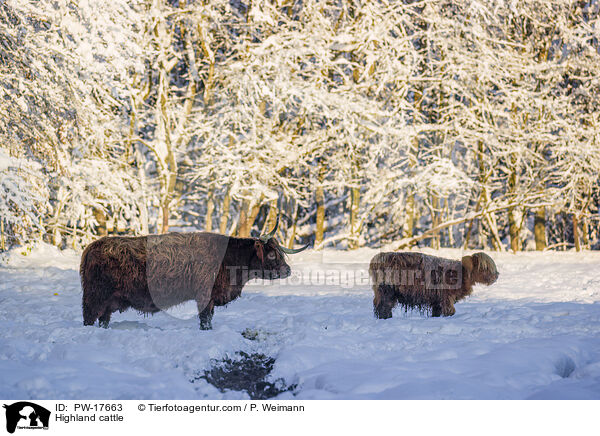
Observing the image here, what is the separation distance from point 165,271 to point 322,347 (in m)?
2.07

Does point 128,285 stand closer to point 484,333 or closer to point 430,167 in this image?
point 484,333

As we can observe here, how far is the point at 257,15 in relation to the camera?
14039mm

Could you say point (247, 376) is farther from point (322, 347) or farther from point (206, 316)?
point (206, 316)

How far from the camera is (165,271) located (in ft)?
20.7

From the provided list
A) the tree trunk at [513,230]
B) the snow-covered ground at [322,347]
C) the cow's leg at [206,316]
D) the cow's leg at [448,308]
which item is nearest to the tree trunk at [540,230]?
the tree trunk at [513,230]

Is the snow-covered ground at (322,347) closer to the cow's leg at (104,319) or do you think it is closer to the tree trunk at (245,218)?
the cow's leg at (104,319)

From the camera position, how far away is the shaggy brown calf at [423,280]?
6.85 m

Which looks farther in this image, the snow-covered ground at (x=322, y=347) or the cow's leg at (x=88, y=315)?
the cow's leg at (x=88, y=315)

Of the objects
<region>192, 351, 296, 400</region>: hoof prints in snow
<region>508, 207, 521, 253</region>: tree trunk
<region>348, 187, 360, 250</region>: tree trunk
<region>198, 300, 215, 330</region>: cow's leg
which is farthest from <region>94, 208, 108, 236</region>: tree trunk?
<region>508, 207, 521, 253</region>: tree trunk
